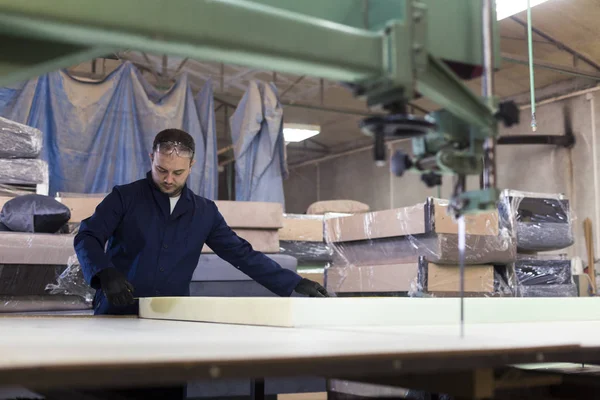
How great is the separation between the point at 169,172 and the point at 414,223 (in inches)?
73.2

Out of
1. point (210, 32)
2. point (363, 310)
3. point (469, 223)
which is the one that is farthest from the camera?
point (469, 223)

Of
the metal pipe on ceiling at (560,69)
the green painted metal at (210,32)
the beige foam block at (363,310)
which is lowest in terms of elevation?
the beige foam block at (363,310)

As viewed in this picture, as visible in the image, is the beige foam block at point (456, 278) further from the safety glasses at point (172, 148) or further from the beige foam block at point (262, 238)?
the safety glasses at point (172, 148)

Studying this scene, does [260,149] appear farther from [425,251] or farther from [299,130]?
[299,130]

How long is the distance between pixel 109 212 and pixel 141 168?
9.07 ft

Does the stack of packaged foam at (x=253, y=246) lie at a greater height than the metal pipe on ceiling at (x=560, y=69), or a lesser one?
lesser

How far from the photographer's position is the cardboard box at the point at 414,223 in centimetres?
415

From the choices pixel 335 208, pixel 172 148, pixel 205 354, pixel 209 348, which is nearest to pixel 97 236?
pixel 172 148

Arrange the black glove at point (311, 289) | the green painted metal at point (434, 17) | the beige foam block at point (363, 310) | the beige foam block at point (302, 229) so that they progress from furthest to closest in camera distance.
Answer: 1. the beige foam block at point (302, 229)
2. the black glove at point (311, 289)
3. the beige foam block at point (363, 310)
4. the green painted metal at point (434, 17)

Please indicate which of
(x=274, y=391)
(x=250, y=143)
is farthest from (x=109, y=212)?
(x=250, y=143)

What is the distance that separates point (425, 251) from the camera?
422 centimetres

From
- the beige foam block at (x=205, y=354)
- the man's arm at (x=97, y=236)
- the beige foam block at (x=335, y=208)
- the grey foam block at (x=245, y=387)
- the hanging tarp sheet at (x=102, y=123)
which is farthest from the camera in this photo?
the beige foam block at (x=335, y=208)

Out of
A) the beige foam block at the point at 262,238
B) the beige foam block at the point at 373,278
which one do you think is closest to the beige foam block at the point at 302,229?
the beige foam block at the point at 373,278

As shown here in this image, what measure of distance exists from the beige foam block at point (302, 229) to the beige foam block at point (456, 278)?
119 cm
